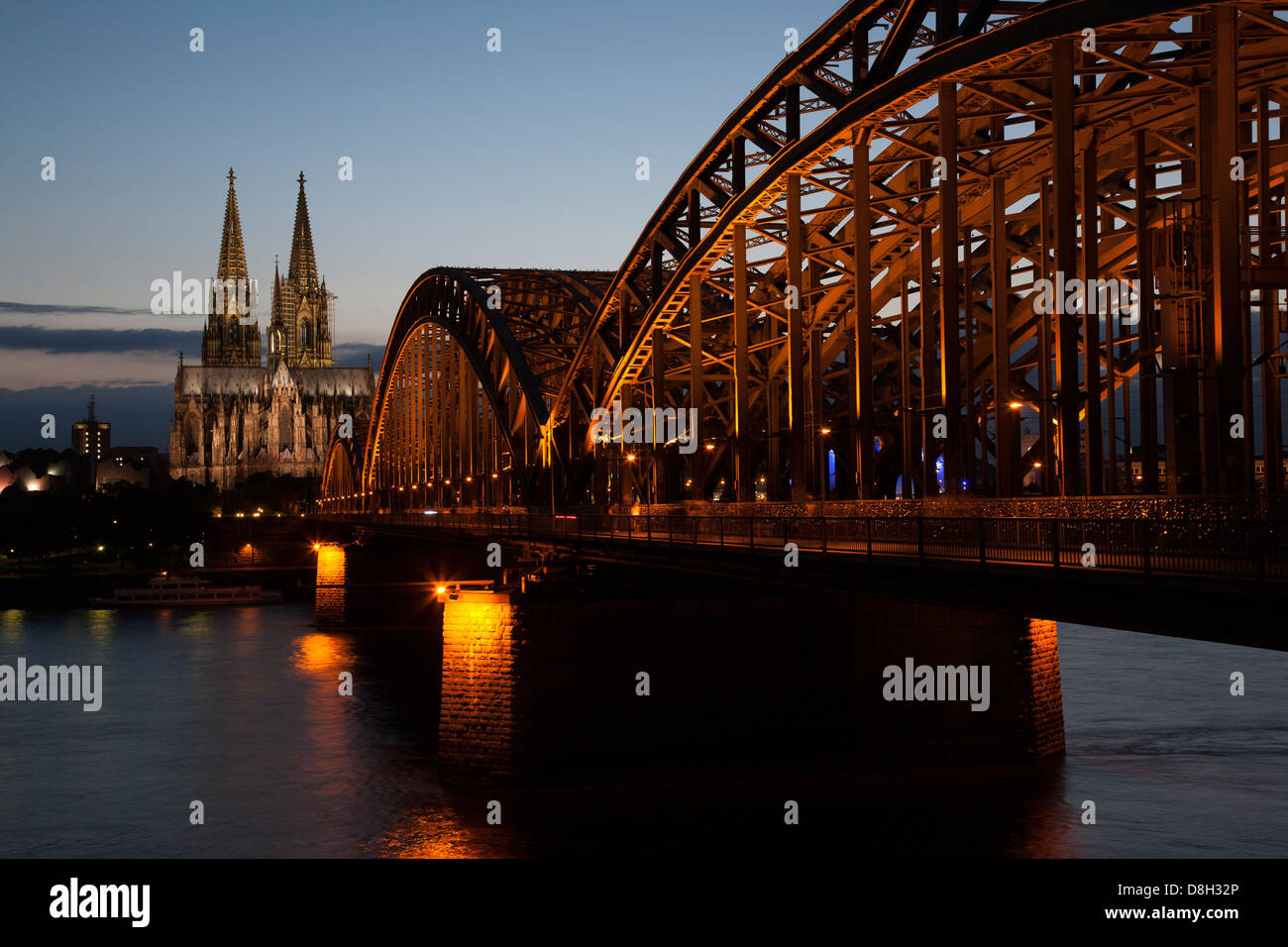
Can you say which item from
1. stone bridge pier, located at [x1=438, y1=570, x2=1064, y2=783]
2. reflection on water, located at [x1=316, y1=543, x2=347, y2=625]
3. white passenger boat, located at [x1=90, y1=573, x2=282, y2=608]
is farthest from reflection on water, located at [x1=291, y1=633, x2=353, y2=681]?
stone bridge pier, located at [x1=438, y1=570, x2=1064, y2=783]

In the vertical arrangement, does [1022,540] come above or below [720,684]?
above

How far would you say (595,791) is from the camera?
33.5 meters

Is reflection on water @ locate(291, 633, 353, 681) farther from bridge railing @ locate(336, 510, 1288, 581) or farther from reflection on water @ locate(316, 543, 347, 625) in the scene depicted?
bridge railing @ locate(336, 510, 1288, 581)

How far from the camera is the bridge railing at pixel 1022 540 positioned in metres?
16.3

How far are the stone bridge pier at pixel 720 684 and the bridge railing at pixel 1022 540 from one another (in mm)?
2731

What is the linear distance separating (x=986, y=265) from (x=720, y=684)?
69.6 feet

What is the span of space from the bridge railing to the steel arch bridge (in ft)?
15.0

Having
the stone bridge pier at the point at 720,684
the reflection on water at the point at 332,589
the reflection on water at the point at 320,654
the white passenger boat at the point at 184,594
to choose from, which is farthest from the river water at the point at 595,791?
the white passenger boat at the point at 184,594

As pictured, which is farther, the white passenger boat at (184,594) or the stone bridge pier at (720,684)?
the white passenger boat at (184,594)

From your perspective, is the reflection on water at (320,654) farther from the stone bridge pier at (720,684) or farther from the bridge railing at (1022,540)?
the bridge railing at (1022,540)

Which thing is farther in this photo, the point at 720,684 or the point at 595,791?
the point at 720,684

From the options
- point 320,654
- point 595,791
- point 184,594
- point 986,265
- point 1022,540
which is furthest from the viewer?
point 184,594

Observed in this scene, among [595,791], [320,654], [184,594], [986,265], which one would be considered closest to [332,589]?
[320,654]

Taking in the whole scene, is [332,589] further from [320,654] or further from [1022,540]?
[1022,540]
